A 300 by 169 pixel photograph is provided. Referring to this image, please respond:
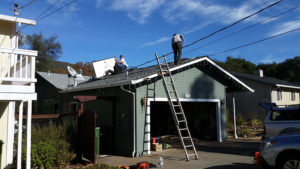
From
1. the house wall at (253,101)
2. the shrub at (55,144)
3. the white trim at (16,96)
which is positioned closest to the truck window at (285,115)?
the shrub at (55,144)

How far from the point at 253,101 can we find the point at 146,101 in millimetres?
15301

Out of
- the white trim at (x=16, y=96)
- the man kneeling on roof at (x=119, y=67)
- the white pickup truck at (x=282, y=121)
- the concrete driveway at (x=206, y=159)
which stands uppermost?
the man kneeling on roof at (x=119, y=67)

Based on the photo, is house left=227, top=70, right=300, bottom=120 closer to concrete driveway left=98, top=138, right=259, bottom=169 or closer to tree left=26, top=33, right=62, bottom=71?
concrete driveway left=98, top=138, right=259, bottom=169

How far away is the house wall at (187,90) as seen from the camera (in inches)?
397

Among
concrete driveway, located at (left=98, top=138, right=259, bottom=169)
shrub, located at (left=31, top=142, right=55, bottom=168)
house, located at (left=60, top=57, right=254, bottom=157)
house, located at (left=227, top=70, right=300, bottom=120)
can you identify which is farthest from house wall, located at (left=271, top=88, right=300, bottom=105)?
shrub, located at (left=31, top=142, right=55, bottom=168)

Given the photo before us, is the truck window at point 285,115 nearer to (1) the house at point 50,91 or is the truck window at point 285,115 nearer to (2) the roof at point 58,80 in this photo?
(1) the house at point 50,91

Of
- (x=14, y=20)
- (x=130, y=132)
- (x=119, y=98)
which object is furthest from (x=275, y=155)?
(x=14, y=20)

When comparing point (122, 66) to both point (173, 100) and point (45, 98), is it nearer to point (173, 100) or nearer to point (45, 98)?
point (173, 100)

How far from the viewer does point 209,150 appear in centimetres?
1095

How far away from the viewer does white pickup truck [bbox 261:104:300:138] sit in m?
8.15

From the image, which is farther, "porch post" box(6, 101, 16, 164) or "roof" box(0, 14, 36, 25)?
"porch post" box(6, 101, 16, 164)

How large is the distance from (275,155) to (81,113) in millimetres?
6125

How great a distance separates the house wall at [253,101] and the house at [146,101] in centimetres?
779

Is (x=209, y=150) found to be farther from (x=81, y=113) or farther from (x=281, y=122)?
(x=81, y=113)
